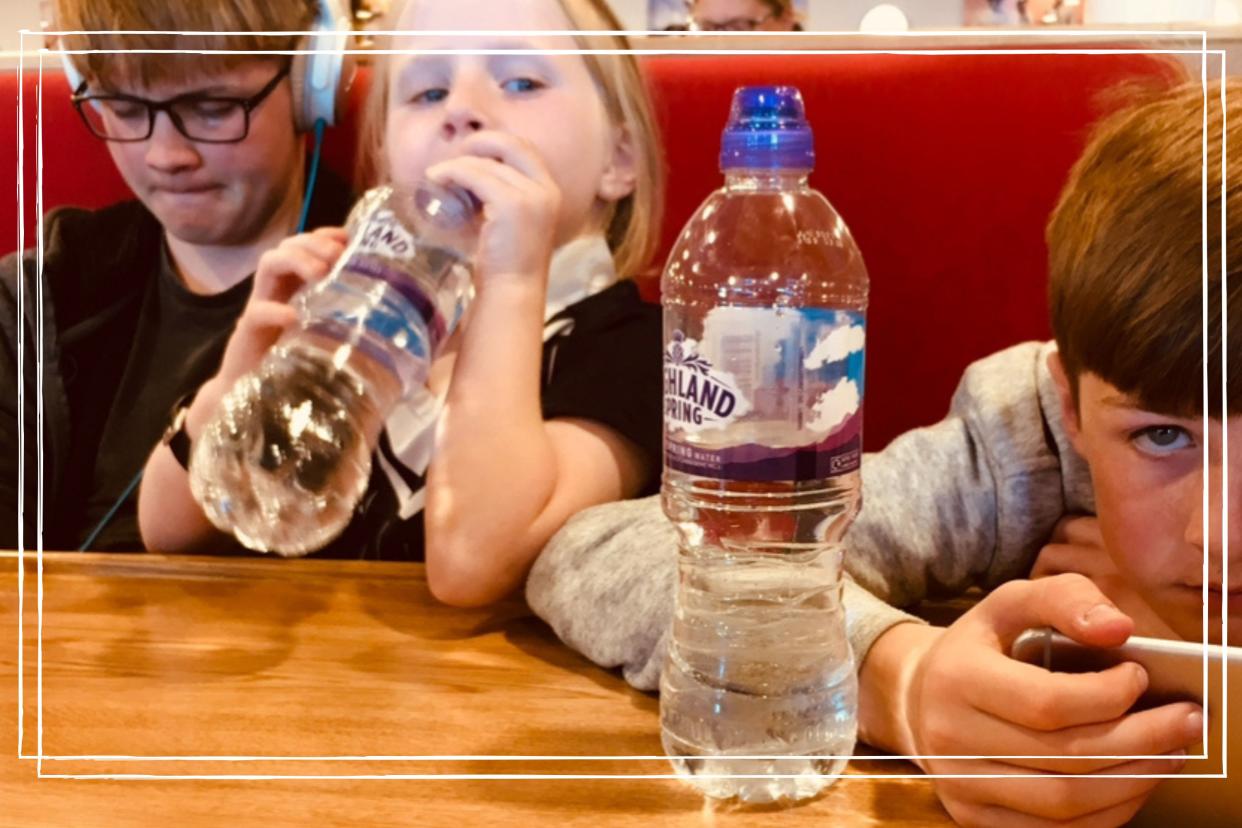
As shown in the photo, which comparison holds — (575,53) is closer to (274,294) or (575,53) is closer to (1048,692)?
(274,294)

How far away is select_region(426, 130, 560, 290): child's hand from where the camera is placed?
2.51 feet

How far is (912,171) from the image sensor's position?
3.02ft

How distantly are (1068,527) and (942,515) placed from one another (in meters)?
0.09

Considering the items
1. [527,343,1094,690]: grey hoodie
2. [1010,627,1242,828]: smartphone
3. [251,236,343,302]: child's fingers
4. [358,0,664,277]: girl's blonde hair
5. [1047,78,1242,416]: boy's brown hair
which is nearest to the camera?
[1010,627,1242,828]: smartphone

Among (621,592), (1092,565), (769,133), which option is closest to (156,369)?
(621,592)

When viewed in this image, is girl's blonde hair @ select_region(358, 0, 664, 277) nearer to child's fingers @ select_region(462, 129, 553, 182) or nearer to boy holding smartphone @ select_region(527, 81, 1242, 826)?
child's fingers @ select_region(462, 129, 553, 182)

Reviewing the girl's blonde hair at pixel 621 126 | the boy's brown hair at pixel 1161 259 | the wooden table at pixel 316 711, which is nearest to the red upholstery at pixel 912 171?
the girl's blonde hair at pixel 621 126

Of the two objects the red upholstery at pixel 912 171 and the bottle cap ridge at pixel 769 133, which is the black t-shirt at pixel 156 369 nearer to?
the red upholstery at pixel 912 171

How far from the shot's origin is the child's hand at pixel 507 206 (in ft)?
2.51

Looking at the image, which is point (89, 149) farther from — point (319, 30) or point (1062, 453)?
point (1062, 453)

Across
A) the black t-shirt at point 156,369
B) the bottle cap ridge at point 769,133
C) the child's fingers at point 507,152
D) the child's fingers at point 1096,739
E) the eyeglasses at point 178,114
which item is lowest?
the child's fingers at point 1096,739

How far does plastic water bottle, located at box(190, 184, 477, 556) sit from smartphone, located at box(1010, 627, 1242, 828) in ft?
1.55

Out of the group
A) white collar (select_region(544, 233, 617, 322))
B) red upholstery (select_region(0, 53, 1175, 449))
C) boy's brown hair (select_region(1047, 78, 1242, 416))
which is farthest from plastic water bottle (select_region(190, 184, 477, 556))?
boy's brown hair (select_region(1047, 78, 1242, 416))

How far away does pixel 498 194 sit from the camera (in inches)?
30.1
